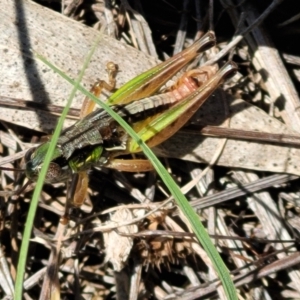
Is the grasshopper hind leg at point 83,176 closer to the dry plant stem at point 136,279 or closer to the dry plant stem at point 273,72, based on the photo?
the dry plant stem at point 136,279

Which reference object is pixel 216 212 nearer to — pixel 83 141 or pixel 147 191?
pixel 147 191

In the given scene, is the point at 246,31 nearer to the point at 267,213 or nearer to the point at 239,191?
the point at 239,191

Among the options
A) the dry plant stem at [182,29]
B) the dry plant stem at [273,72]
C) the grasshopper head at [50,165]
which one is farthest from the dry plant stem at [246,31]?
the grasshopper head at [50,165]

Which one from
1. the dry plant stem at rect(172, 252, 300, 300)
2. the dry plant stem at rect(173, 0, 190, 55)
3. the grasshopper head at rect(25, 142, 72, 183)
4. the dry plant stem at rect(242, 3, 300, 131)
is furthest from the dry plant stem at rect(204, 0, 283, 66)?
the dry plant stem at rect(172, 252, 300, 300)

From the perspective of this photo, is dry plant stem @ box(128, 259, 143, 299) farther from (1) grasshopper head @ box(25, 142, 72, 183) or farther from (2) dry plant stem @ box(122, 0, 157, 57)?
(2) dry plant stem @ box(122, 0, 157, 57)

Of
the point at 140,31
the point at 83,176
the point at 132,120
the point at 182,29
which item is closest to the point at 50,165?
the point at 83,176

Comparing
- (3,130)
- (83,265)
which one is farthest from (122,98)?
(83,265)

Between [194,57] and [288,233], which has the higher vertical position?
[194,57]

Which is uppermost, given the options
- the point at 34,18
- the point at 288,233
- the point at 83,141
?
the point at 34,18
